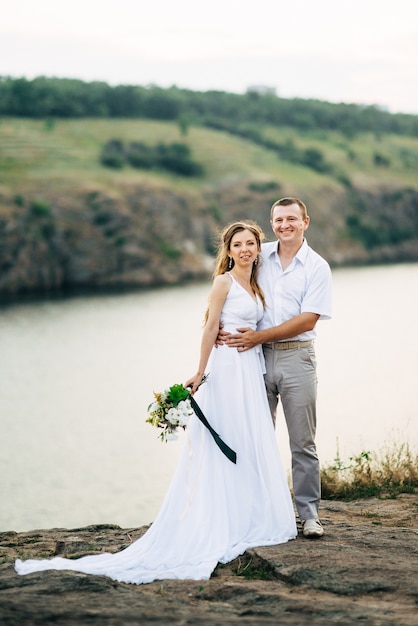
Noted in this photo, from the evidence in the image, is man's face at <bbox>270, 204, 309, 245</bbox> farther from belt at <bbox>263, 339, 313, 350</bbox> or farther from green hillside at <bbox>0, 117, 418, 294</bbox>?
green hillside at <bbox>0, 117, 418, 294</bbox>

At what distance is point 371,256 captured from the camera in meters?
73.7

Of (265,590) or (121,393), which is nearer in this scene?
(265,590)

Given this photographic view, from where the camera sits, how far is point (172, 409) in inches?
233

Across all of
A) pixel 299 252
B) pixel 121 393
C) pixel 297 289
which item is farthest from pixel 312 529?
pixel 121 393

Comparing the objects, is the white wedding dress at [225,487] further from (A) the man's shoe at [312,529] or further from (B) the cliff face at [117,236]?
(B) the cliff face at [117,236]

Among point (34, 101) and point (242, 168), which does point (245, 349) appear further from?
point (34, 101)

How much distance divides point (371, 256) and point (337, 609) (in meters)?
71.0

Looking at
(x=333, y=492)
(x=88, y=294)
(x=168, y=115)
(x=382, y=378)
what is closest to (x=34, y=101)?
(x=168, y=115)

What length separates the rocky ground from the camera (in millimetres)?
3957

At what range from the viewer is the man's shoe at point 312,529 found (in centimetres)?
598

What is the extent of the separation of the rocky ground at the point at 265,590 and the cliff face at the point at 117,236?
1846 inches

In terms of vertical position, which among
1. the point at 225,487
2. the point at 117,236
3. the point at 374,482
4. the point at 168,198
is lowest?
the point at 374,482

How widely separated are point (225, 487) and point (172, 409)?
66 cm

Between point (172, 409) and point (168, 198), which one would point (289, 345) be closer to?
point (172, 409)
